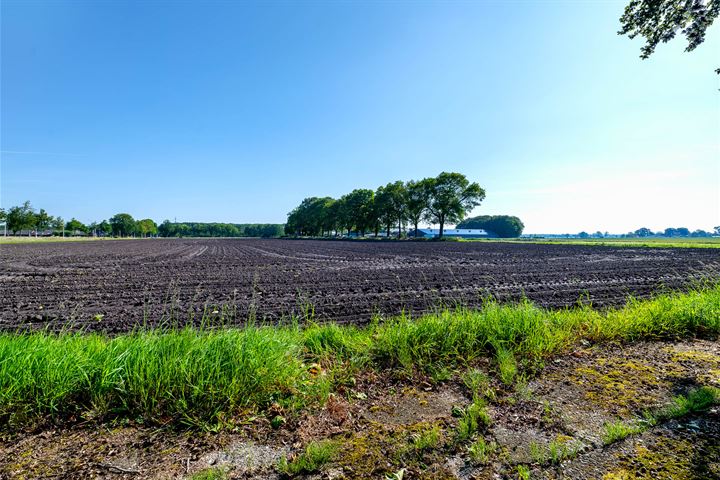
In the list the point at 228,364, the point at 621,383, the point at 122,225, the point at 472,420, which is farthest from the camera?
the point at 122,225

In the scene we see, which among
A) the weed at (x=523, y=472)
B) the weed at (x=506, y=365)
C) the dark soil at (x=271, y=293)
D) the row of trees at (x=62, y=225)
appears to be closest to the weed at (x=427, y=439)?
the weed at (x=523, y=472)

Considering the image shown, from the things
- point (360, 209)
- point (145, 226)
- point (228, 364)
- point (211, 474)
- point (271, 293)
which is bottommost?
point (271, 293)

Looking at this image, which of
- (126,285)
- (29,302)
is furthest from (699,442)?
(126,285)

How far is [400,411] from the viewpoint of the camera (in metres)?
3.13

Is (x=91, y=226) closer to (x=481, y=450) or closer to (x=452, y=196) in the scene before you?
(x=452, y=196)

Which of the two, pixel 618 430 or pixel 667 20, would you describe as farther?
pixel 667 20

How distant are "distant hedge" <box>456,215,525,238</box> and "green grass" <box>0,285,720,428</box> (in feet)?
521

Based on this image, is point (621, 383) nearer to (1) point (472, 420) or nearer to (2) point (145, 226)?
(1) point (472, 420)

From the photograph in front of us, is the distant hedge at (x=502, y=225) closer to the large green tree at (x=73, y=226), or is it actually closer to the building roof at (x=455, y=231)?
the building roof at (x=455, y=231)

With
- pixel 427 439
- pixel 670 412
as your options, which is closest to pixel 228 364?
pixel 427 439

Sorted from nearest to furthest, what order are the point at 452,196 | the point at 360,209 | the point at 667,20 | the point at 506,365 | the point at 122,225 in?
the point at 506,365, the point at 667,20, the point at 452,196, the point at 360,209, the point at 122,225

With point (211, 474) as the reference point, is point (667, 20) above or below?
above

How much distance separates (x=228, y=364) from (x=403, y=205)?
79947 millimetres

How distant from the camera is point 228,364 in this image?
336 cm
